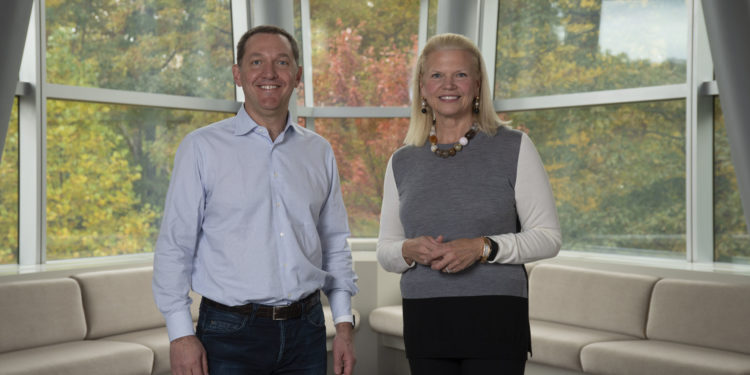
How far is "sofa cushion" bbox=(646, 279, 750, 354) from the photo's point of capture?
12.7ft

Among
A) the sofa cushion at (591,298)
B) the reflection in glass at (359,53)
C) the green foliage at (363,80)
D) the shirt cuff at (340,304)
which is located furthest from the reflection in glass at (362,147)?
the shirt cuff at (340,304)

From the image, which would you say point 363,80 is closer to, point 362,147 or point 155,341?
point 362,147

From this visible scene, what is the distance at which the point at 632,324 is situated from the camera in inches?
170

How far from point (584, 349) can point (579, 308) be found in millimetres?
627

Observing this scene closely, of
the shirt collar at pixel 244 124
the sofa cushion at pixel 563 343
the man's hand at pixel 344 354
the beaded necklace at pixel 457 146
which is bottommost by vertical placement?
the sofa cushion at pixel 563 343

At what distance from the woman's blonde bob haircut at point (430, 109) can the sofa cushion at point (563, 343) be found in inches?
93.9

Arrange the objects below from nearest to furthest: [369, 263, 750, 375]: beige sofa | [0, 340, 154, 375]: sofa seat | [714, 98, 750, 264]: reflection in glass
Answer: [0, 340, 154, 375]: sofa seat
[369, 263, 750, 375]: beige sofa
[714, 98, 750, 264]: reflection in glass

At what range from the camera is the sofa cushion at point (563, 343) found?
13.3ft

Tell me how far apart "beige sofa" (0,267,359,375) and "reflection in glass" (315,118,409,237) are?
180cm

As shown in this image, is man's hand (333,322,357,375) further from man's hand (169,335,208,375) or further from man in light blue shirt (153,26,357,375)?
man's hand (169,335,208,375)

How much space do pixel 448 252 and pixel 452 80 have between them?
48 centimetres

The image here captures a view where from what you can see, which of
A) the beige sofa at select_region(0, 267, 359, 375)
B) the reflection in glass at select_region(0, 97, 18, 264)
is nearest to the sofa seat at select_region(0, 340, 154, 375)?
the beige sofa at select_region(0, 267, 359, 375)

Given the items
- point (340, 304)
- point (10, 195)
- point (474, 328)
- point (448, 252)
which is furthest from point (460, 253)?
point (10, 195)

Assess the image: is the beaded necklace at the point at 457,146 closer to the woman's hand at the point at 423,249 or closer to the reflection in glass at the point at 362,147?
the woman's hand at the point at 423,249
